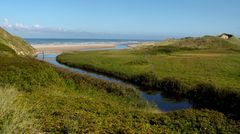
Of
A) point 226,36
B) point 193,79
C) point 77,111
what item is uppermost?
point 226,36

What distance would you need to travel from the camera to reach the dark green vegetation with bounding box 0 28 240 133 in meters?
13.0

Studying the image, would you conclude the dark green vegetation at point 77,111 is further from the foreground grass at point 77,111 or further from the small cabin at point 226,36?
the small cabin at point 226,36

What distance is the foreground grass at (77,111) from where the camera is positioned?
13.0 m

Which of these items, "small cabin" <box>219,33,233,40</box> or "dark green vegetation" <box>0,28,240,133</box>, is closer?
"dark green vegetation" <box>0,28,240,133</box>

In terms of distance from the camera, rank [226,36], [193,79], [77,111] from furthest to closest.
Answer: [226,36] < [193,79] < [77,111]

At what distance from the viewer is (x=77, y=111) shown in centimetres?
1862

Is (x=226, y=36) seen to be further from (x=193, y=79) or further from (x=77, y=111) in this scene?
(x=77, y=111)

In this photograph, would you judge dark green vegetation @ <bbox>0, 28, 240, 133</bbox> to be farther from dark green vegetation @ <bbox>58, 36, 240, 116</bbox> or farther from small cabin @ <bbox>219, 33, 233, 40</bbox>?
small cabin @ <bbox>219, 33, 233, 40</bbox>

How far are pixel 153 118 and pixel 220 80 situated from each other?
20.3 metres

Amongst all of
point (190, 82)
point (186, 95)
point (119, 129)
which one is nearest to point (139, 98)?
point (186, 95)

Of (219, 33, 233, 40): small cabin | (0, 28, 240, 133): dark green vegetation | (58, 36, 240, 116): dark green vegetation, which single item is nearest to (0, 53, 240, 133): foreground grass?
(0, 28, 240, 133): dark green vegetation

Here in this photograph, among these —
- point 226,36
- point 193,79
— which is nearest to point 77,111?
point 193,79

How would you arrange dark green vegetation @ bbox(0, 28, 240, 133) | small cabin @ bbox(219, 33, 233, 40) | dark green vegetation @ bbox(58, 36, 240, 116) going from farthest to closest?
small cabin @ bbox(219, 33, 233, 40) < dark green vegetation @ bbox(58, 36, 240, 116) < dark green vegetation @ bbox(0, 28, 240, 133)

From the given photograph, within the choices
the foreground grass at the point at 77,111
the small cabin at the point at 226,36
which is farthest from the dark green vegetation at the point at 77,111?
the small cabin at the point at 226,36
